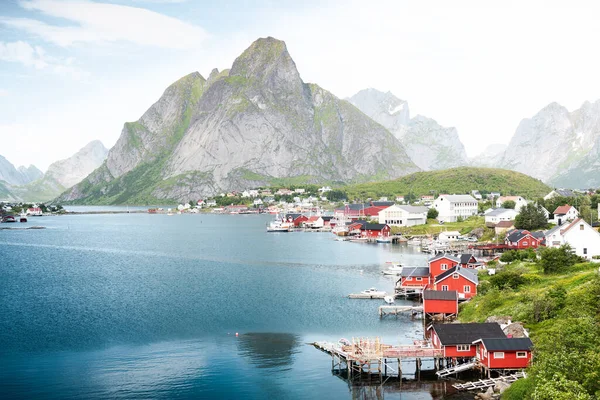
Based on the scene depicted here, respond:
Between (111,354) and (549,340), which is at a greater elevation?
(549,340)

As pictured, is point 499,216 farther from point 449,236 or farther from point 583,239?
point 583,239

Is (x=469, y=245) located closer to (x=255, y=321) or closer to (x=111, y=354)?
(x=255, y=321)

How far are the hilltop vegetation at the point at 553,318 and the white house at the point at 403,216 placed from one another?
68336mm

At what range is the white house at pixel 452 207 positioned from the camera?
444 ft

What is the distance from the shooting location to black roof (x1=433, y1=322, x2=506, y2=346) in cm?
3831

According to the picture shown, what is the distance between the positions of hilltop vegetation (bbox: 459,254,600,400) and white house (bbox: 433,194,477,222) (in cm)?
7198

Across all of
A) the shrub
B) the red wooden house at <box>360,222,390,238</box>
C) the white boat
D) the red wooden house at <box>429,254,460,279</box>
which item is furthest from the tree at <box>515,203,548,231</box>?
the shrub

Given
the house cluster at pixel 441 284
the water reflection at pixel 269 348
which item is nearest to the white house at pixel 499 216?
the house cluster at pixel 441 284

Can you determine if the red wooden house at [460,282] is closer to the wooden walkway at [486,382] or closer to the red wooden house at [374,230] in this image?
the wooden walkway at [486,382]

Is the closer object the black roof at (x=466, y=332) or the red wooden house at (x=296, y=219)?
the black roof at (x=466, y=332)

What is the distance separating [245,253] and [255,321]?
50.6 m

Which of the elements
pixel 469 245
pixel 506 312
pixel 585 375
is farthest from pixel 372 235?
pixel 585 375

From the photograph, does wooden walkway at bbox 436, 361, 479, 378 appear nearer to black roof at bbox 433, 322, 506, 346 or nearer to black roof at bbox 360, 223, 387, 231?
black roof at bbox 433, 322, 506, 346

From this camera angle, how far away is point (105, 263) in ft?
297
